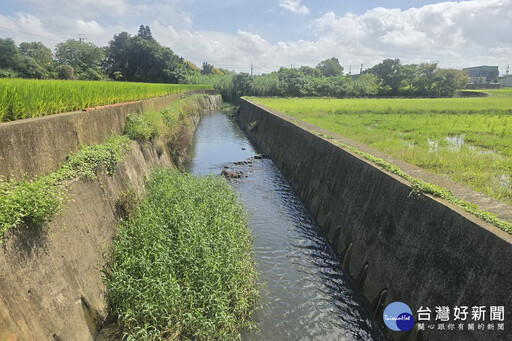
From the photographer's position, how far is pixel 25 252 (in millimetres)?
3600

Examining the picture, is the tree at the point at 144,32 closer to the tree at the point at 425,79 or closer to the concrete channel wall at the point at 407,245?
the tree at the point at 425,79

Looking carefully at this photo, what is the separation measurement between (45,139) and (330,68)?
143191mm

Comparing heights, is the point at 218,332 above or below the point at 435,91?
below

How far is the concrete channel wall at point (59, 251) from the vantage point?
3.37 meters

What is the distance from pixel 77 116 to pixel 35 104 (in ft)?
2.97

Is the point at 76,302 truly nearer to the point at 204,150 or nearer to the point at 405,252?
the point at 405,252

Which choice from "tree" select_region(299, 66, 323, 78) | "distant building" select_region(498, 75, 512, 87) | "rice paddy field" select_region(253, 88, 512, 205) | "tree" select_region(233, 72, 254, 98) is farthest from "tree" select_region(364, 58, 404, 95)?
"distant building" select_region(498, 75, 512, 87)

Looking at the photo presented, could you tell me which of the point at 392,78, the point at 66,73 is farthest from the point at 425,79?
the point at 66,73

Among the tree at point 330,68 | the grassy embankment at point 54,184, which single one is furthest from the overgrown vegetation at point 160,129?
the tree at point 330,68

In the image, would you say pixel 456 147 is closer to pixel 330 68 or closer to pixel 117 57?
pixel 117 57

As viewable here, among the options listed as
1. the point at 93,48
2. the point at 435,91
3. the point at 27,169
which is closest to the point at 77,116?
the point at 27,169

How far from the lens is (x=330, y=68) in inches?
5340

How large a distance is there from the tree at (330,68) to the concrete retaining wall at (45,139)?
136 metres

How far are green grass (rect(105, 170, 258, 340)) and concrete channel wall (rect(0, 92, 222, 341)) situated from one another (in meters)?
0.41
